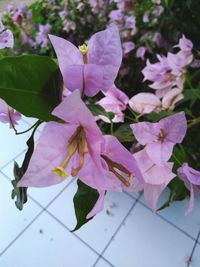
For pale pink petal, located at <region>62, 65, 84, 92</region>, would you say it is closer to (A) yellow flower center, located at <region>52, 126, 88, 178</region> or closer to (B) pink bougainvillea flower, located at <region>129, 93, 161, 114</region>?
(A) yellow flower center, located at <region>52, 126, 88, 178</region>

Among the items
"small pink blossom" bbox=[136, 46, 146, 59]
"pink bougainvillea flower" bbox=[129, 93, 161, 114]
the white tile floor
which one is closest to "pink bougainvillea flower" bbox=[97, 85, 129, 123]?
"pink bougainvillea flower" bbox=[129, 93, 161, 114]

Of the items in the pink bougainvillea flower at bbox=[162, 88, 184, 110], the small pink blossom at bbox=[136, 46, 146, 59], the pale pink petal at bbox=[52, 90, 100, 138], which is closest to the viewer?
the pale pink petal at bbox=[52, 90, 100, 138]

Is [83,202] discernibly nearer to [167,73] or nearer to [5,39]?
[5,39]

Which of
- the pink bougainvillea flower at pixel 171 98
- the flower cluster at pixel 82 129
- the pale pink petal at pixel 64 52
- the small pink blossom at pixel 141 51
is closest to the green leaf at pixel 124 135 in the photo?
the flower cluster at pixel 82 129

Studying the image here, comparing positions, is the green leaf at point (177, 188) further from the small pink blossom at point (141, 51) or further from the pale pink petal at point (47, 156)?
the small pink blossom at point (141, 51)

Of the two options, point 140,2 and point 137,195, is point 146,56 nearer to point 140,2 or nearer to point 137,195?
point 140,2

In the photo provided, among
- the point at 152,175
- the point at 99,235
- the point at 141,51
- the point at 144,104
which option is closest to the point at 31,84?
the point at 152,175
